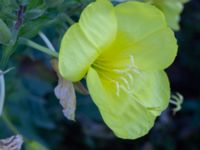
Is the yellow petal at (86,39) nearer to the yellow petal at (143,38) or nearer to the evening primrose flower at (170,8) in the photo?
the yellow petal at (143,38)

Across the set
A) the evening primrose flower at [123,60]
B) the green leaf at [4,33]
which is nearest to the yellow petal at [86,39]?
the evening primrose flower at [123,60]

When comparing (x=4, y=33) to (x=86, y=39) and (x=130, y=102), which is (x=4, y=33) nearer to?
(x=86, y=39)

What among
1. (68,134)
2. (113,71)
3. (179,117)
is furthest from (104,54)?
(179,117)

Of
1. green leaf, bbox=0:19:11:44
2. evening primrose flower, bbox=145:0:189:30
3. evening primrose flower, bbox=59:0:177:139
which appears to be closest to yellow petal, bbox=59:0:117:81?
evening primrose flower, bbox=59:0:177:139

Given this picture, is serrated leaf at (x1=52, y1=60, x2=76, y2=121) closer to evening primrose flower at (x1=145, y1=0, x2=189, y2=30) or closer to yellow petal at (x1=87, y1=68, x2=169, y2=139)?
yellow petal at (x1=87, y1=68, x2=169, y2=139)

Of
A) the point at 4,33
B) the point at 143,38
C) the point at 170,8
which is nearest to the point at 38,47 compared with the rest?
the point at 4,33

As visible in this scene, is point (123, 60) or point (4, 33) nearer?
point (4, 33)

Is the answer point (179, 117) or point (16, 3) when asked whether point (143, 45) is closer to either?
point (16, 3)
